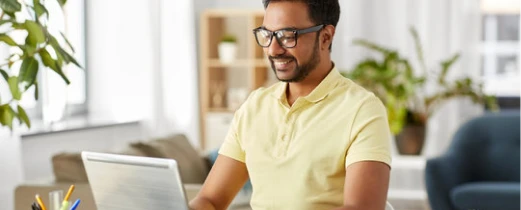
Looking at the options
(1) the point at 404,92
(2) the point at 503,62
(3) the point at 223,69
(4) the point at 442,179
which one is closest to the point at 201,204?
(4) the point at 442,179

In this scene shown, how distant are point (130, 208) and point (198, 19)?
6034mm

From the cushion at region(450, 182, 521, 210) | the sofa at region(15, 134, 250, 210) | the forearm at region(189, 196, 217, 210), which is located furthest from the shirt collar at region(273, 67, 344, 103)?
the cushion at region(450, 182, 521, 210)

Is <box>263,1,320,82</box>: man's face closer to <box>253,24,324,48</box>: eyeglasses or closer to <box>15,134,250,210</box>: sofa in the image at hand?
<box>253,24,324,48</box>: eyeglasses

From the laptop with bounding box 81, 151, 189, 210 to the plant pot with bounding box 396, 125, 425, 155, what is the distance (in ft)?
16.7

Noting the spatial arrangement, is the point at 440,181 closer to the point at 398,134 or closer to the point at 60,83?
the point at 398,134

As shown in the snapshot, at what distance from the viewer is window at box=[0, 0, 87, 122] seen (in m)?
5.96

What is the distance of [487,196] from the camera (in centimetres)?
602

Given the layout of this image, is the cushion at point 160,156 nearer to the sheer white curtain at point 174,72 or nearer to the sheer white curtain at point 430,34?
the sheer white curtain at point 174,72

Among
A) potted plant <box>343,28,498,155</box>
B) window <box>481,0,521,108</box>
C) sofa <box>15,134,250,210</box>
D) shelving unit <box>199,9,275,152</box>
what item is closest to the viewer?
sofa <box>15,134,250,210</box>

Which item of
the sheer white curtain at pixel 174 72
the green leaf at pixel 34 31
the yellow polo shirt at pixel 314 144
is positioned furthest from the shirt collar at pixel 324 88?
the sheer white curtain at pixel 174 72

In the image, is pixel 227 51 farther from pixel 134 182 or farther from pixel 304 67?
pixel 134 182

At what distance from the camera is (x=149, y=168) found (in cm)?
185

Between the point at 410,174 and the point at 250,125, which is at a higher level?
the point at 250,125

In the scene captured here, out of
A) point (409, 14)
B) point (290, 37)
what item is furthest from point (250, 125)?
point (409, 14)
